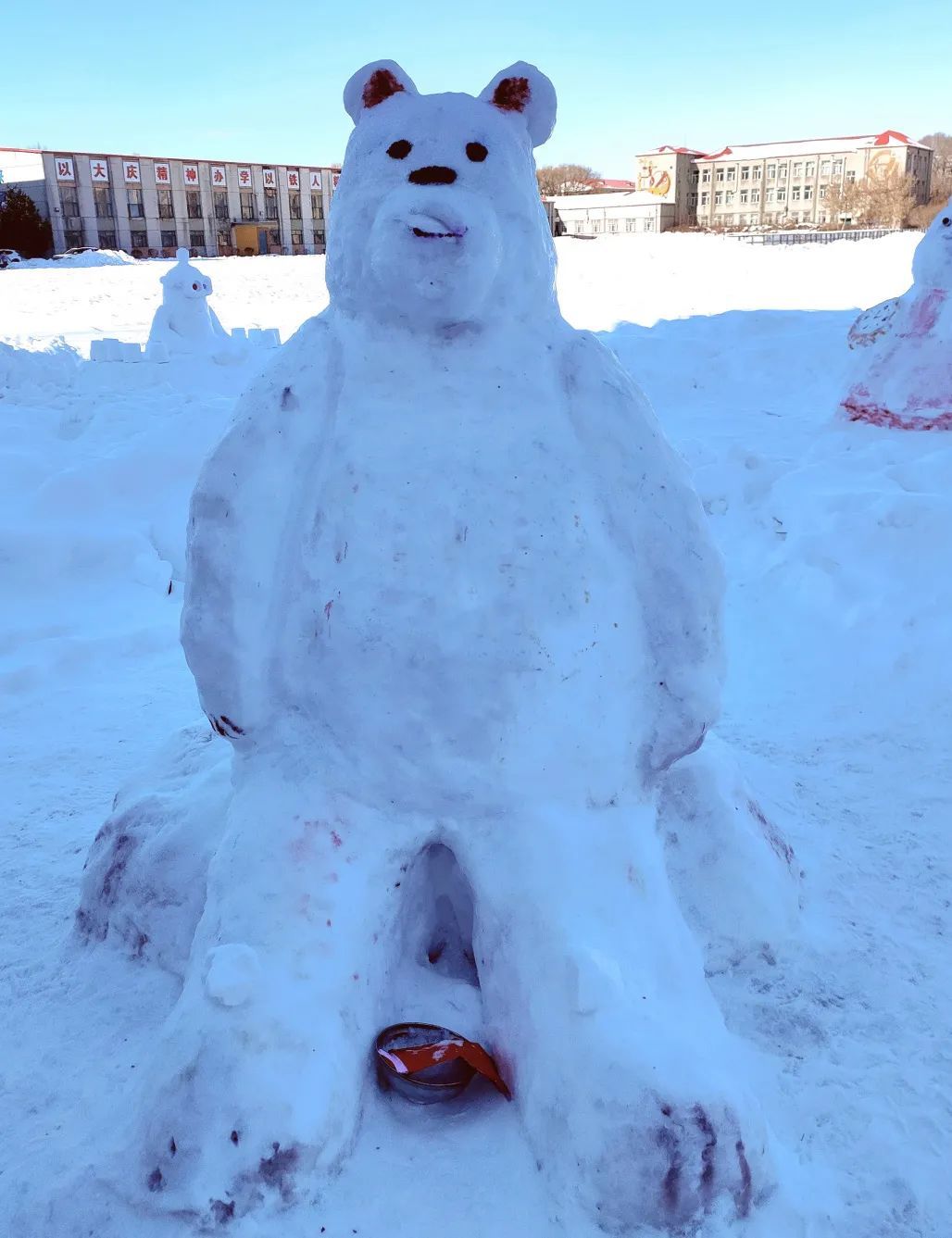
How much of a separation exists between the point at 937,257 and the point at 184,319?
20.4 feet

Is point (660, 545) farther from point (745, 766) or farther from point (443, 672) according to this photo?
point (745, 766)

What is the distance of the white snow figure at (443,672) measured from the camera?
5.21ft

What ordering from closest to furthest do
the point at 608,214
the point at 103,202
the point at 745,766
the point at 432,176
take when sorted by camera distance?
the point at 432,176, the point at 745,766, the point at 103,202, the point at 608,214

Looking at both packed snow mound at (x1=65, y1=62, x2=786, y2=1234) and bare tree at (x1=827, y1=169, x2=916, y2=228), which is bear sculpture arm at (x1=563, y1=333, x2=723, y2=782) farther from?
bare tree at (x1=827, y1=169, x2=916, y2=228)

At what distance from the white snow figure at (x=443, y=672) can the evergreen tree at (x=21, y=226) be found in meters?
31.2

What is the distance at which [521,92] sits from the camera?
6.29ft

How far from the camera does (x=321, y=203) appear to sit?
36.2 meters

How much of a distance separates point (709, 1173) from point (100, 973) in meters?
1.23

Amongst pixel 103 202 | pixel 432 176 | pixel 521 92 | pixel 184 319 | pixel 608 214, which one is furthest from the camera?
pixel 608 214

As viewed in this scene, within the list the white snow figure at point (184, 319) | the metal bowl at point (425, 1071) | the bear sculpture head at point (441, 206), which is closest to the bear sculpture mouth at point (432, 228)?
the bear sculpture head at point (441, 206)

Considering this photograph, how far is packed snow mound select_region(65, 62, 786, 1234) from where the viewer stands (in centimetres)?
158

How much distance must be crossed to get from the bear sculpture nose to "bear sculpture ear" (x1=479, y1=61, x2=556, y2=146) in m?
0.22

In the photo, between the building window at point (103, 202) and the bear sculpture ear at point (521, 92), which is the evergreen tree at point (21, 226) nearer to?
the building window at point (103, 202)

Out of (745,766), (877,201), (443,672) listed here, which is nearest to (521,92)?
(443,672)
